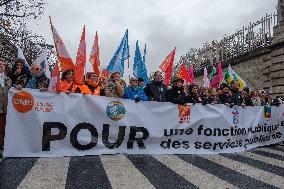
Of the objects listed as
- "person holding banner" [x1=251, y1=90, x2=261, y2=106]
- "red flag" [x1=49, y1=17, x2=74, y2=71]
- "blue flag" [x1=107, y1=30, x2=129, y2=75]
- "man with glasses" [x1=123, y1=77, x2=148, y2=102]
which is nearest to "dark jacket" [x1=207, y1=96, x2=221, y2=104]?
"person holding banner" [x1=251, y1=90, x2=261, y2=106]

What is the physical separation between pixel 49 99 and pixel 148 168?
2342 millimetres

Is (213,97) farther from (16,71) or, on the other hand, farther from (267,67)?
(267,67)

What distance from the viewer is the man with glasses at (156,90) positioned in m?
8.95

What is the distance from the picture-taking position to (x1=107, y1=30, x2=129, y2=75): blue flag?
9.51 meters

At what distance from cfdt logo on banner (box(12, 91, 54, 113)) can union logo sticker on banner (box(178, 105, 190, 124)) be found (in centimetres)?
300

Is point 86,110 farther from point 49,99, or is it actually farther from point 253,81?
point 253,81

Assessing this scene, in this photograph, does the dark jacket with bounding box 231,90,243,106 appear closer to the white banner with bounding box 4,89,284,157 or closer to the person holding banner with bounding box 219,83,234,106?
the person holding banner with bounding box 219,83,234,106

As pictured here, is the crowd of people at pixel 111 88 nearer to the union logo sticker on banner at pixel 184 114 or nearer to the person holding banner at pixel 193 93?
the person holding banner at pixel 193 93

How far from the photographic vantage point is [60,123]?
7.15 meters

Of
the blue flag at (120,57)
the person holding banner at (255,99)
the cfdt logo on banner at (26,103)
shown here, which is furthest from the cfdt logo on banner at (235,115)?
the cfdt logo on banner at (26,103)

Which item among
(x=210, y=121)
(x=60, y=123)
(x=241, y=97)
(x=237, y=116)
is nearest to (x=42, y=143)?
(x=60, y=123)

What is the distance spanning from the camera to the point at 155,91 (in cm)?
897

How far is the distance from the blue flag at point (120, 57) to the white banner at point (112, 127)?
5.37 feet

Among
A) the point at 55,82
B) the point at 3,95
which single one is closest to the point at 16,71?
the point at 3,95
